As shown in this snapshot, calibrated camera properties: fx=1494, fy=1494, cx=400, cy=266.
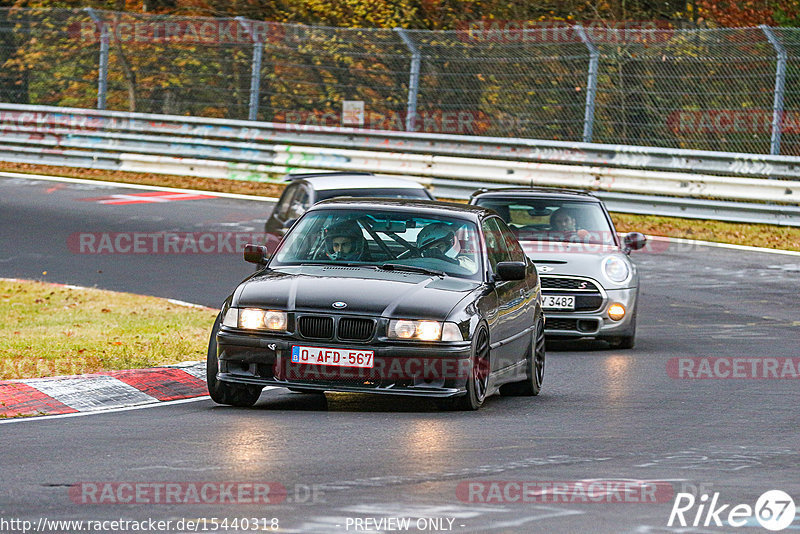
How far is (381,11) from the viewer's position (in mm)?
35625

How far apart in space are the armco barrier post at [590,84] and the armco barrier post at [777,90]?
293 cm

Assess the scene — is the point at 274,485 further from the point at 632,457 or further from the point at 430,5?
the point at 430,5

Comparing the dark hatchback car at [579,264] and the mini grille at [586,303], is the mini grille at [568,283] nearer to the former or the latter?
the dark hatchback car at [579,264]

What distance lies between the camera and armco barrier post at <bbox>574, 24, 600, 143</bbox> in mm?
24947

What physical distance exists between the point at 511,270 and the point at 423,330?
1.29 metres

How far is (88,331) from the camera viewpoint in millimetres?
13719

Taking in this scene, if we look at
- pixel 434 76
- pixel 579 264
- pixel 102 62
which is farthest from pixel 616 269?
pixel 102 62

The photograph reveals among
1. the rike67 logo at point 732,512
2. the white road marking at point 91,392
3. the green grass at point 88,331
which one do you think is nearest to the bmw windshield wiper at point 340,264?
the white road marking at point 91,392

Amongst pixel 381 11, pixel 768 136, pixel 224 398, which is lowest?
pixel 224 398

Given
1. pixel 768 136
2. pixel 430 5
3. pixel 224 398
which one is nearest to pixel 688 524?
pixel 224 398

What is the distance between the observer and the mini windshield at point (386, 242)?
10.3 metres

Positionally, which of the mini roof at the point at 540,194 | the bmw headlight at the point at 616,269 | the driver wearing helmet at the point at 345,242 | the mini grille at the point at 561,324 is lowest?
the mini grille at the point at 561,324

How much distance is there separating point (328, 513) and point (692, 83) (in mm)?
19275

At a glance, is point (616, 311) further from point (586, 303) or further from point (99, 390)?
point (99, 390)
